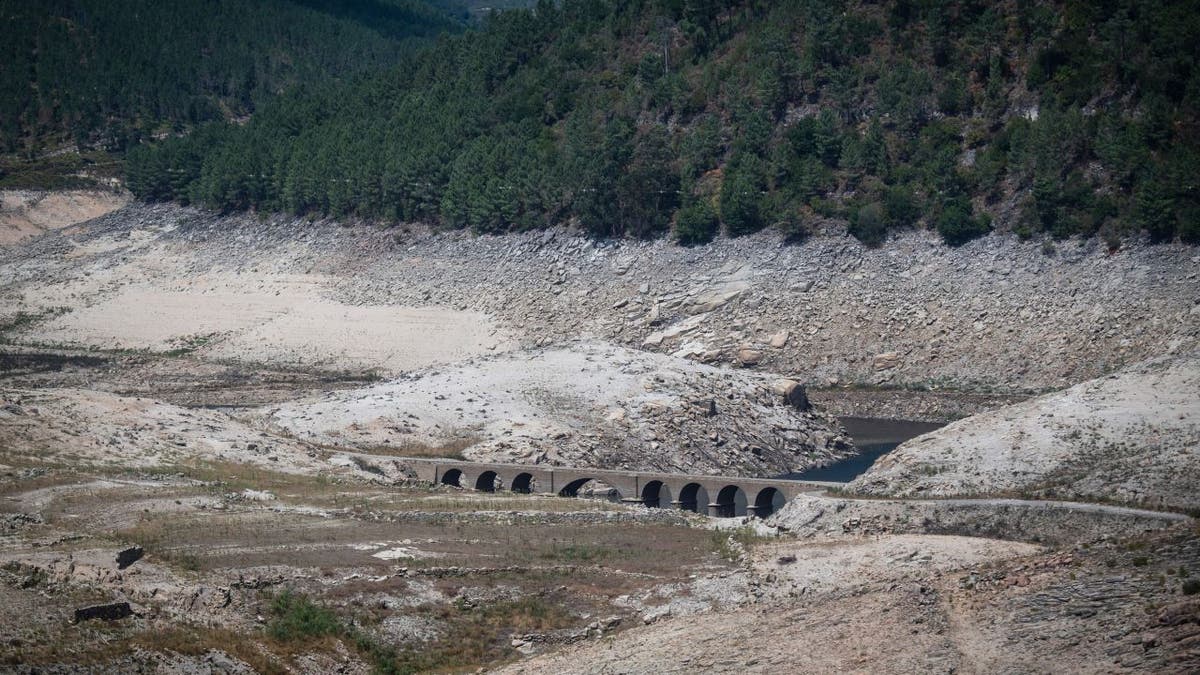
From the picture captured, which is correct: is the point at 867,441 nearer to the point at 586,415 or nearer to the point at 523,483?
the point at 586,415

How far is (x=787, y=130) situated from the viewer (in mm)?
146000

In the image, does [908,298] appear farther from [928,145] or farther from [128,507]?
[128,507]

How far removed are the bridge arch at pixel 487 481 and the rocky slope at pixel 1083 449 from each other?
923 inches

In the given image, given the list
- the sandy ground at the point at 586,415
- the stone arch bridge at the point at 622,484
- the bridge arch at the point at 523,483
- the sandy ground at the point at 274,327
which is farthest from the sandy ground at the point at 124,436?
the sandy ground at the point at 274,327

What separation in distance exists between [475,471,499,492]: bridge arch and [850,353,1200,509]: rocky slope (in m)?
23.4

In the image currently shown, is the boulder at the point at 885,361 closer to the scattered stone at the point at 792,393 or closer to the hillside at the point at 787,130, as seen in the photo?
the scattered stone at the point at 792,393

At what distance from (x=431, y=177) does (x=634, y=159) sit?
26.9m

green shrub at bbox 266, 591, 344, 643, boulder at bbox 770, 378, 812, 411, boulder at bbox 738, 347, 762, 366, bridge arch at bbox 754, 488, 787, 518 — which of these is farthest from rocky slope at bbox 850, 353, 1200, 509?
boulder at bbox 738, 347, 762, 366

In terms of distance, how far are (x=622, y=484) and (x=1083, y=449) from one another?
25718mm

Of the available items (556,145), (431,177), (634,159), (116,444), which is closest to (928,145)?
(634,159)

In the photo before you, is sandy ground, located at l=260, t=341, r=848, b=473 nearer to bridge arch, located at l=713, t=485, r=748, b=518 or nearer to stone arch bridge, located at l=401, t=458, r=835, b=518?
stone arch bridge, located at l=401, t=458, r=835, b=518

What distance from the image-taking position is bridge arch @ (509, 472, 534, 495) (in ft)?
295

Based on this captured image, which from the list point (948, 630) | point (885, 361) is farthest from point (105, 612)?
point (885, 361)

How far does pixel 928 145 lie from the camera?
136 m
